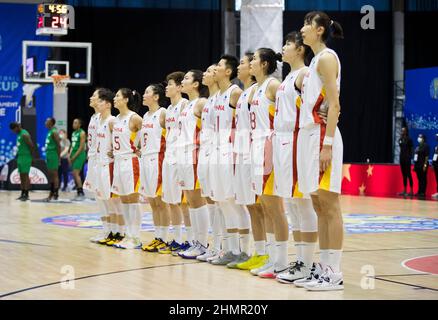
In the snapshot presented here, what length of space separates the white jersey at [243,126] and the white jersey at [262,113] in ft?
0.59

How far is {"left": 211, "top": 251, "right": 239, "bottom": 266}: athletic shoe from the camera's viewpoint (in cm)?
770

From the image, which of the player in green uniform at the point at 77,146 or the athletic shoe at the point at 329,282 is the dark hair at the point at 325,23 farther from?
the player in green uniform at the point at 77,146

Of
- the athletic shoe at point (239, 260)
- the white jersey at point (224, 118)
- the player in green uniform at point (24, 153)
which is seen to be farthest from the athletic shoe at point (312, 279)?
the player in green uniform at point (24, 153)

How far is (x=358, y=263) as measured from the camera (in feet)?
25.5

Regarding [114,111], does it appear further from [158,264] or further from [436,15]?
[158,264]

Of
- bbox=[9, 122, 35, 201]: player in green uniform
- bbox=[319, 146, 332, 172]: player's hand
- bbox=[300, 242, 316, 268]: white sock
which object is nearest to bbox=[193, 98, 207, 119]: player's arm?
bbox=[300, 242, 316, 268]: white sock

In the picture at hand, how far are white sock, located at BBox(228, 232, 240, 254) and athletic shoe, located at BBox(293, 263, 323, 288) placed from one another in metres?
1.52

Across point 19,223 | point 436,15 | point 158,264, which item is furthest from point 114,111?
point 158,264

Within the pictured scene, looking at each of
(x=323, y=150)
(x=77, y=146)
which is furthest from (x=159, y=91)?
(x=77, y=146)

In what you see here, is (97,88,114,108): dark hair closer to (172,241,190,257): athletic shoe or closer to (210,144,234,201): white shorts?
(172,241,190,257): athletic shoe

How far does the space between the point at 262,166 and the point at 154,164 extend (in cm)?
232

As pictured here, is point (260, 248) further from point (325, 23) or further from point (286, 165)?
point (325, 23)
